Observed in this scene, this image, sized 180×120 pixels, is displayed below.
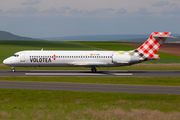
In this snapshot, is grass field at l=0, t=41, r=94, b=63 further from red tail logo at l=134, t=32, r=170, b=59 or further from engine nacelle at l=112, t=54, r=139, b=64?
red tail logo at l=134, t=32, r=170, b=59

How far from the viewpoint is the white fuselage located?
4569 centimetres

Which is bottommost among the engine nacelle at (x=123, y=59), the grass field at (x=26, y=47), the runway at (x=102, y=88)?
the runway at (x=102, y=88)

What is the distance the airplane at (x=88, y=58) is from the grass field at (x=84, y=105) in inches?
718

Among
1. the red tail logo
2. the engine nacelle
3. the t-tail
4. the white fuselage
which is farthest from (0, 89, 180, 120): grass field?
the red tail logo

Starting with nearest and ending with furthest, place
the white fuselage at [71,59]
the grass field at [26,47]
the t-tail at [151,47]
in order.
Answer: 1. the white fuselage at [71,59]
2. the t-tail at [151,47]
3. the grass field at [26,47]

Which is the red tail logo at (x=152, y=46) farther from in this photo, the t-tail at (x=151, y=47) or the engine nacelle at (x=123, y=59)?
the engine nacelle at (x=123, y=59)

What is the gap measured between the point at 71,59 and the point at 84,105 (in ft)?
83.6

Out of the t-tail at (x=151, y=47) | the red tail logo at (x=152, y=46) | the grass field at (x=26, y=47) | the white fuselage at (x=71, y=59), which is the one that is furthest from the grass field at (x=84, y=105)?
the grass field at (x=26, y=47)

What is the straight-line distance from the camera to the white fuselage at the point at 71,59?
4569 cm

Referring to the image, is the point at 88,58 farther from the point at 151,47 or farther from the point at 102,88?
the point at 102,88

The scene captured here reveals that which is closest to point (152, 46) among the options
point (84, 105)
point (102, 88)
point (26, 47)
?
point (102, 88)

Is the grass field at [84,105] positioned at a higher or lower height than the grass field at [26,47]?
lower

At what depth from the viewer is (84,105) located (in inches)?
816

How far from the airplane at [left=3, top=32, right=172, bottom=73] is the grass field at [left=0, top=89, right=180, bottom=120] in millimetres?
18243
